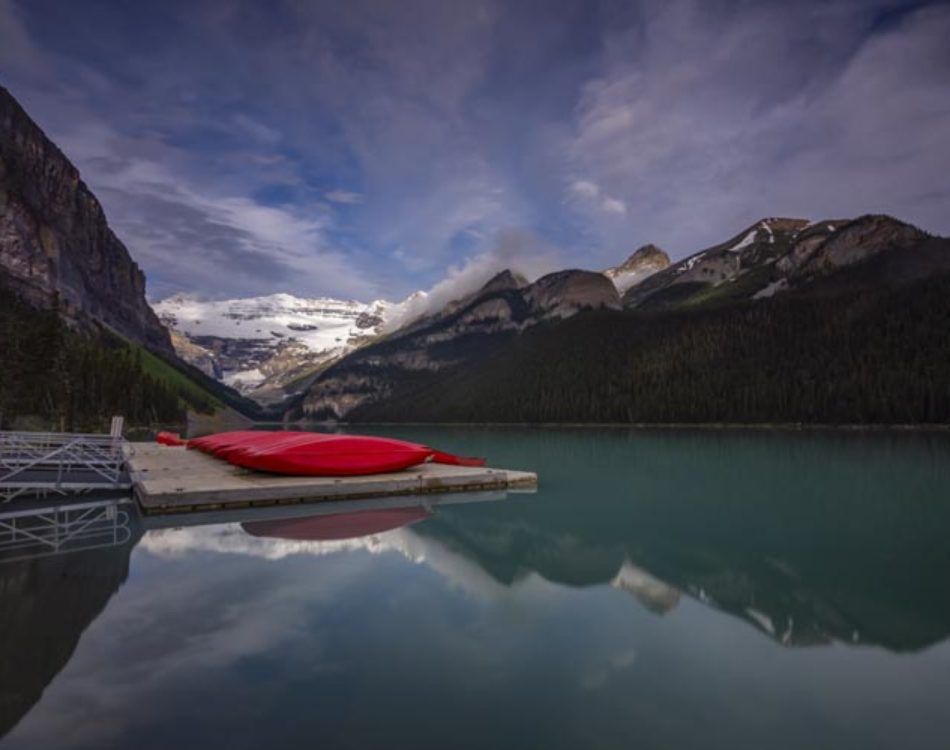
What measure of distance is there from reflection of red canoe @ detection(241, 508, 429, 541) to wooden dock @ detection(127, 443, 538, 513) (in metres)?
2.39

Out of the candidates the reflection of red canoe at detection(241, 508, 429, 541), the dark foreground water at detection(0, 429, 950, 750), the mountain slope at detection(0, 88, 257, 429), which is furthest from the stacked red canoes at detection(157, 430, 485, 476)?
the mountain slope at detection(0, 88, 257, 429)

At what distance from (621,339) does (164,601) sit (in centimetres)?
17841

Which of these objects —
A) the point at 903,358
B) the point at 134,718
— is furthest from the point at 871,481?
the point at 903,358

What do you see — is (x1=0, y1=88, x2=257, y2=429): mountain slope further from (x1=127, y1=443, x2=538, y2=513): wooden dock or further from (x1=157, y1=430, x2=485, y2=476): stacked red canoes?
(x1=157, y1=430, x2=485, y2=476): stacked red canoes

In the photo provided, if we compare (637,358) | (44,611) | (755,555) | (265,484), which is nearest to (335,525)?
(265,484)

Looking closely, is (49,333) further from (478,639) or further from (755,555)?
(755,555)

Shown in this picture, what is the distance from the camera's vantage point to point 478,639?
8688 mm

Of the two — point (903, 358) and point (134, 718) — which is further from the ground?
point (903, 358)

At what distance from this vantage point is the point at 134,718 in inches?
243

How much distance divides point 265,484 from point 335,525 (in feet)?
16.6

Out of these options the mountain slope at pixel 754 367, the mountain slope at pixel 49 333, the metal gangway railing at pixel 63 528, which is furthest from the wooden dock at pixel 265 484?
the mountain slope at pixel 754 367

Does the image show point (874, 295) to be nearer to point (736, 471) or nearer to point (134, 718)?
point (736, 471)

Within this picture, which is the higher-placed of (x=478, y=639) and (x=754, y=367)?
(x=754, y=367)

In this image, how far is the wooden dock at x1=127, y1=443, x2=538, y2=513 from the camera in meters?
18.7
